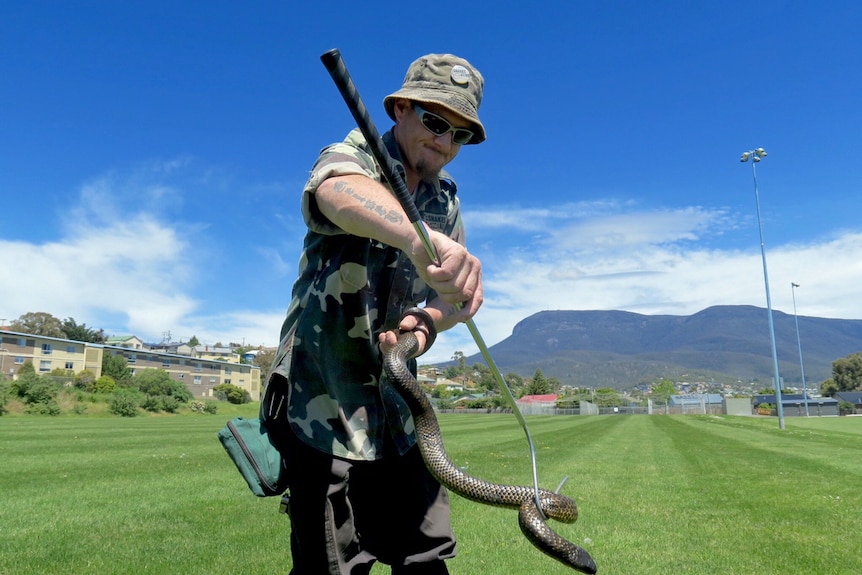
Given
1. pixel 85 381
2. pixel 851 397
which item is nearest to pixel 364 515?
pixel 85 381

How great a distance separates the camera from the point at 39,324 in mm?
105625

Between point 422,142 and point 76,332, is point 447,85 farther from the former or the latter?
point 76,332

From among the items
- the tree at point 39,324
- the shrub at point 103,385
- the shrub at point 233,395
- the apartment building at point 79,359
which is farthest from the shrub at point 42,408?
the tree at point 39,324

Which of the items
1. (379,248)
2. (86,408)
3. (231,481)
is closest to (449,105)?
(379,248)

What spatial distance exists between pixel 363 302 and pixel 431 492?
0.89 m

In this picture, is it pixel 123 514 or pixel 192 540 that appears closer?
pixel 192 540

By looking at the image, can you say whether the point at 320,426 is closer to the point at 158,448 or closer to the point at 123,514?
the point at 123,514

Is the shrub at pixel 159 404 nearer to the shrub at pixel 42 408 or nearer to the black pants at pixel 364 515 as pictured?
the shrub at pixel 42 408

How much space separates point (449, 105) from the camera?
89.2 inches

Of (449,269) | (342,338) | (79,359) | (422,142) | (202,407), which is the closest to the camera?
(449,269)

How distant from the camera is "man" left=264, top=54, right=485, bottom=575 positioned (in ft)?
7.43

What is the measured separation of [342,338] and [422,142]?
819mm

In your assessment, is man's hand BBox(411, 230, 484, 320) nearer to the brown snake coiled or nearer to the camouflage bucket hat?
the brown snake coiled

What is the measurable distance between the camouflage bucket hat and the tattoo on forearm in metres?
0.57
